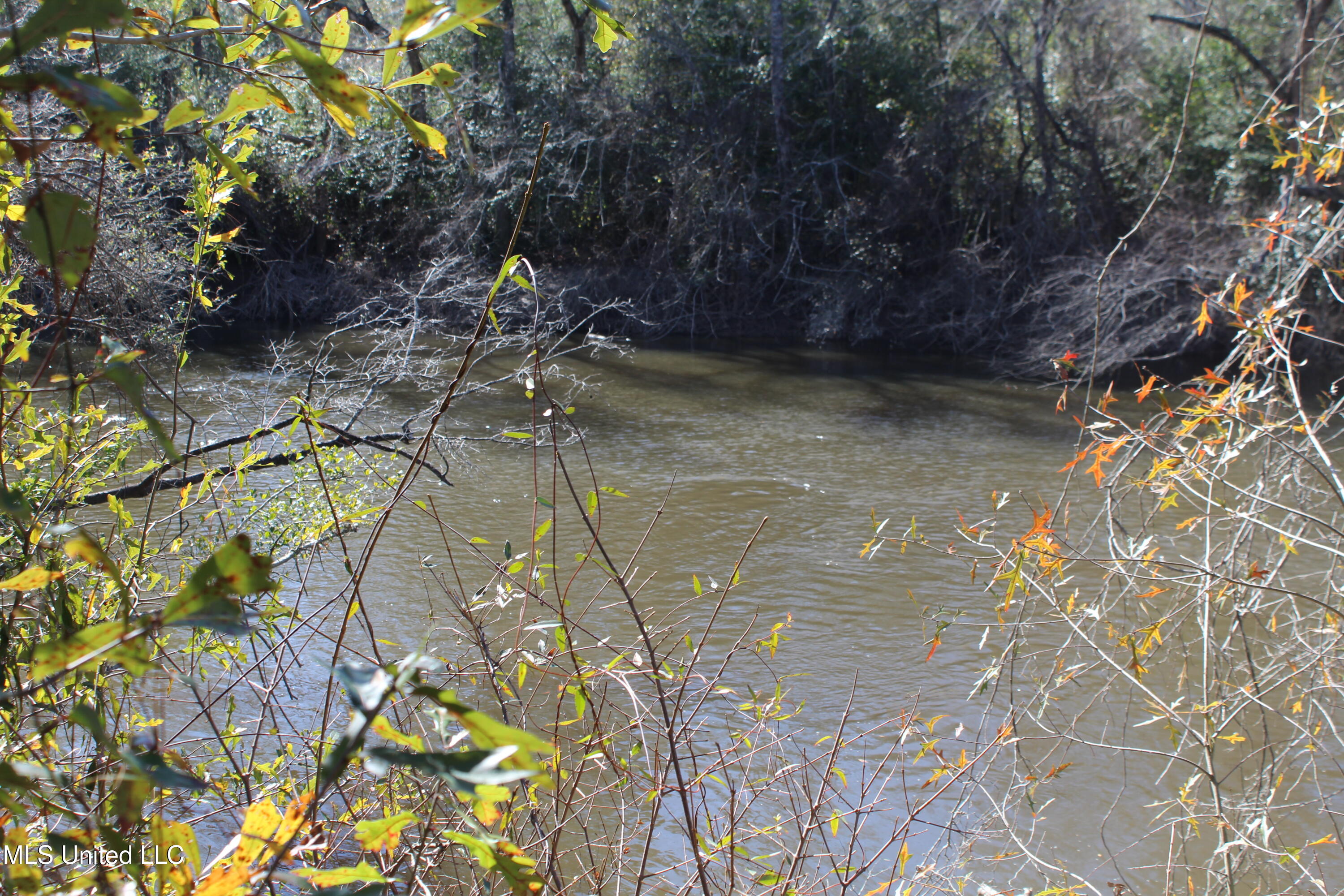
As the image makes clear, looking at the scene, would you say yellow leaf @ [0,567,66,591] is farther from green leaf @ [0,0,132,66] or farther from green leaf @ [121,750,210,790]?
green leaf @ [0,0,132,66]

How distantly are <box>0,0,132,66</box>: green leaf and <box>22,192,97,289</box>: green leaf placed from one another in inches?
3.7

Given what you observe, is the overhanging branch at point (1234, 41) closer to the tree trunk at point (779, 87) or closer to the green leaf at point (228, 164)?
the tree trunk at point (779, 87)

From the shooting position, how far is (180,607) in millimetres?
636

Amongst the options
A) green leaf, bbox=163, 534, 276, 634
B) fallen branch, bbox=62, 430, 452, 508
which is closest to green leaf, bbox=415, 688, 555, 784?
green leaf, bbox=163, 534, 276, 634

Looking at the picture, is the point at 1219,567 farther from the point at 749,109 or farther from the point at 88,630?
A: the point at 749,109

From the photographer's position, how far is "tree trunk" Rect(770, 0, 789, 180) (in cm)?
1370

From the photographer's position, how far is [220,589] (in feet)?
2.08

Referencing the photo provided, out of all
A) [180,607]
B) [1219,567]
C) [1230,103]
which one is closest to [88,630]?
[180,607]

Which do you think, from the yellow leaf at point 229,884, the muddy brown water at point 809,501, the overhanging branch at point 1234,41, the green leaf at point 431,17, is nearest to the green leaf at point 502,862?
the yellow leaf at point 229,884

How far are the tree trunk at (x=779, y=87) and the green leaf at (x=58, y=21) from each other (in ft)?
46.2

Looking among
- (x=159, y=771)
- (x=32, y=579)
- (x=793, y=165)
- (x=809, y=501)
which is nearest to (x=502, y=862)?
(x=159, y=771)

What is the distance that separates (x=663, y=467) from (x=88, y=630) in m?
7.02

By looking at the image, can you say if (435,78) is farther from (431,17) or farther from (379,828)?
(379,828)

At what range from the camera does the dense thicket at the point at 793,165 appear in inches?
501
